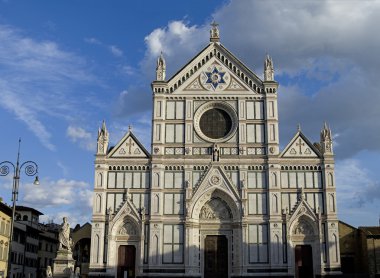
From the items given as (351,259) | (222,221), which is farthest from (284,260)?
(351,259)

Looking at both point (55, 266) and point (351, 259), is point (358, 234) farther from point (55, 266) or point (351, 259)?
point (55, 266)

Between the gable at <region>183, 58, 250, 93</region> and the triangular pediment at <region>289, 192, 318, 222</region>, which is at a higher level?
the gable at <region>183, 58, 250, 93</region>

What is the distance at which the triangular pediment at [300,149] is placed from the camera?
46.1m

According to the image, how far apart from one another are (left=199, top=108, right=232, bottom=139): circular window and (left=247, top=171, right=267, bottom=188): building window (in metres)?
4.62

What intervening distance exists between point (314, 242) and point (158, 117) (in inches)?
696

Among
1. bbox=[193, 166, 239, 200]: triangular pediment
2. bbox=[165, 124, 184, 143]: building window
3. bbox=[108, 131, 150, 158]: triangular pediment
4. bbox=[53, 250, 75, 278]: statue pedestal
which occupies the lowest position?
bbox=[53, 250, 75, 278]: statue pedestal

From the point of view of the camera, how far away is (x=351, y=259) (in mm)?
49906

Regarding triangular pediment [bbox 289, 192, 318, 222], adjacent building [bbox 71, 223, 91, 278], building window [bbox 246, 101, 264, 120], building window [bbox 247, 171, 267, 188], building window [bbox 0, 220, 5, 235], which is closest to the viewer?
triangular pediment [bbox 289, 192, 318, 222]

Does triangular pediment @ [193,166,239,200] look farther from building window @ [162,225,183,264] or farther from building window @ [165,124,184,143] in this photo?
building window @ [165,124,184,143]

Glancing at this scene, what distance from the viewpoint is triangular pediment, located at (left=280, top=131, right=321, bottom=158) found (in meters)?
46.1

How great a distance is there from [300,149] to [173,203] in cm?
1241

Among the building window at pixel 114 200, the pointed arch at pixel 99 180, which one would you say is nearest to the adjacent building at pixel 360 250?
the building window at pixel 114 200

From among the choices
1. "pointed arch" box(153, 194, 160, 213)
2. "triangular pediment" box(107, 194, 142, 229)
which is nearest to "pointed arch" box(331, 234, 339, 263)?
"pointed arch" box(153, 194, 160, 213)

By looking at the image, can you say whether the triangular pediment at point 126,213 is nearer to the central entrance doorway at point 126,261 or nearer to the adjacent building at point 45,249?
the central entrance doorway at point 126,261
